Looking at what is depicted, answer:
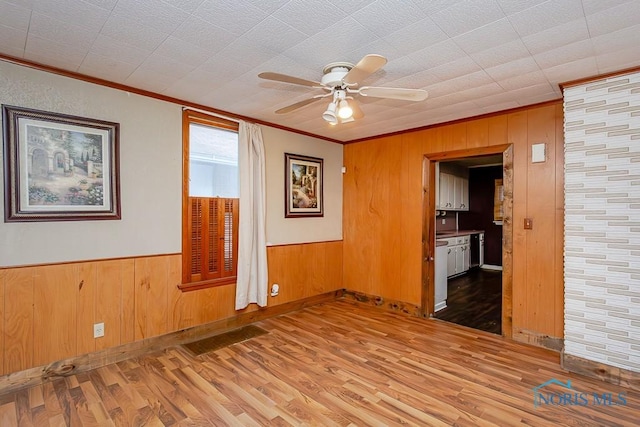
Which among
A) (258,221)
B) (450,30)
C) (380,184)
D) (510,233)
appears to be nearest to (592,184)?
(510,233)

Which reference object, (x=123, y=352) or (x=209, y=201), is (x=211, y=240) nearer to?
(x=209, y=201)

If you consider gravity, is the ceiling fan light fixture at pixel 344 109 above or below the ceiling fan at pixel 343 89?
below

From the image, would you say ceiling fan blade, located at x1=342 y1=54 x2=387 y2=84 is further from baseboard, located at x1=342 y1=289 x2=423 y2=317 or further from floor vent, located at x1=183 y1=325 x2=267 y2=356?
baseboard, located at x1=342 y1=289 x2=423 y2=317

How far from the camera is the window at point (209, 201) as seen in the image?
334 cm

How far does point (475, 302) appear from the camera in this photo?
15.6 ft

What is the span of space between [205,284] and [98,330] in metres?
1.02

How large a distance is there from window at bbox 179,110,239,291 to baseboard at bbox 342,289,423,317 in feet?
6.64

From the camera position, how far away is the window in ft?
11.0

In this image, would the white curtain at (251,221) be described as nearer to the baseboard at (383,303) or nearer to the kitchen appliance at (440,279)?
the baseboard at (383,303)

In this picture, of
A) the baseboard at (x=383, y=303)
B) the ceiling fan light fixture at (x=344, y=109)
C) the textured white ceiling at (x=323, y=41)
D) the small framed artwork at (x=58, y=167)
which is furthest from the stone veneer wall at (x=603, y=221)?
the small framed artwork at (x=58, y=167)

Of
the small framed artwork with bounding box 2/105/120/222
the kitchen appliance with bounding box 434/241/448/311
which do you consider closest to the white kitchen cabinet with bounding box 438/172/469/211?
the kitchen appliance with bounding box 434/241/448/311

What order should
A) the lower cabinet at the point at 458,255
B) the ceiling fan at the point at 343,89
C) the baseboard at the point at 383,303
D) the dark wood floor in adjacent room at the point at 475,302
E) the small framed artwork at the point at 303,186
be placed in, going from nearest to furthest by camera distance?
the ceiling fan at the point at 343,89 → the dark wood floor in adjacent room at the point at 475,302 → the baseboard at the point at 383,303 → the small framed artwork at the point at 303,186 → the lower cabinet at the point at 458,255

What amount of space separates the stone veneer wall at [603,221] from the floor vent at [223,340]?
10.1 feet

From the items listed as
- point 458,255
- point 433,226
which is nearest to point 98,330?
point 433,226
